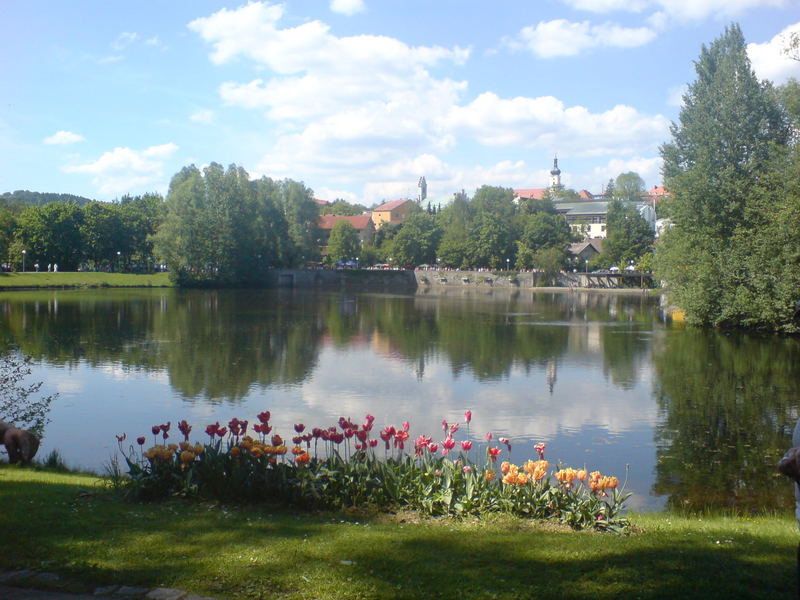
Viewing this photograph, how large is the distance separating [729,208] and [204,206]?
6482 centimetres

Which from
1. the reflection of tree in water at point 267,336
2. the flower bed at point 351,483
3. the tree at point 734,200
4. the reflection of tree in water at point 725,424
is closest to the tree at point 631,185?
the reflection of tree in water at point 267,336

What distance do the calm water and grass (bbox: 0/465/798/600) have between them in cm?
534

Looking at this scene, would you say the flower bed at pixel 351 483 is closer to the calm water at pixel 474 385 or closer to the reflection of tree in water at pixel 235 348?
the calm water at pixel 474 385

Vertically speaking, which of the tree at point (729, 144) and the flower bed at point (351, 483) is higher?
the tree at point (729, 144)

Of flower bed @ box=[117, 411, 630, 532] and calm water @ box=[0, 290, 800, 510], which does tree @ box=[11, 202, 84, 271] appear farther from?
flower bed @ box=[117, 411, 630, 532]

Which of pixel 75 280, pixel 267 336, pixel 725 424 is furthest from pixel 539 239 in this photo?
pixel 725 424

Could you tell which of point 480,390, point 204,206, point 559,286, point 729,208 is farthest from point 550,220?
point 480,390

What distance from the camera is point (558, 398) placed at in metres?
20.5

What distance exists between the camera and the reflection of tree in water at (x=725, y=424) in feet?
40.0

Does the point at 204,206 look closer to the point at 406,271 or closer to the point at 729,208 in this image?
the point at 406,271

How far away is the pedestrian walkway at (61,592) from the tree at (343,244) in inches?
4786

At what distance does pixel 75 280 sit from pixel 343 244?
5335 centimetres

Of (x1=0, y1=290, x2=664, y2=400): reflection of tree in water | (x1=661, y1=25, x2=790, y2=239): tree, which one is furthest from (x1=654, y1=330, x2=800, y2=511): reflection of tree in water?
(x1=661, y1=25, x2=790, y2=239): tree

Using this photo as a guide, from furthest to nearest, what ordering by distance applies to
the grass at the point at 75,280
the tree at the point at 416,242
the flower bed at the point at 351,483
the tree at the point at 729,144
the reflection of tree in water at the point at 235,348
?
the tree at the point at 416,242, the grass at the point at 75,280, the tree at the point at 729,144, the reflection of tree in water at the point at 235,348, the flower bed at the point at 351,483
